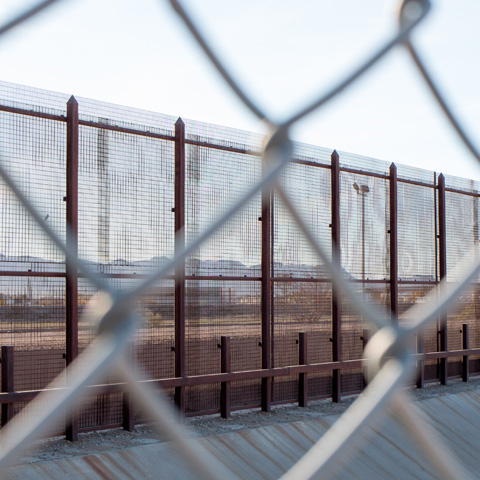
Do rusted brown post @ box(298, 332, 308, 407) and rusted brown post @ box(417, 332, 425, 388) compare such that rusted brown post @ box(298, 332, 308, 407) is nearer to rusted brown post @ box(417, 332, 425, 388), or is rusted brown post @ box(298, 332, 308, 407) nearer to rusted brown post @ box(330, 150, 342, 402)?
rusted brown post @ box(330, 150, 342, 402)

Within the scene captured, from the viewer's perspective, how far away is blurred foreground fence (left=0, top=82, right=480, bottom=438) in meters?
6.66

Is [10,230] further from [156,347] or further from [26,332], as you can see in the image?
[156,347]

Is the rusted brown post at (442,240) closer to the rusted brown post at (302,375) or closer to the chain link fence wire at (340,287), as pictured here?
the rusted brown post at (302,375)

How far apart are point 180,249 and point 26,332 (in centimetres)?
602

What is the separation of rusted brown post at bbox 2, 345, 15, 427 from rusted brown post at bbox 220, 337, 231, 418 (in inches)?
99.6

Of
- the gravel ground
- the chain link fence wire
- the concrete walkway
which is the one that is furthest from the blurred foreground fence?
the chain link fence wire

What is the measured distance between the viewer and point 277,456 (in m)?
7.02

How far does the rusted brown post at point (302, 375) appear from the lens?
8.71 m

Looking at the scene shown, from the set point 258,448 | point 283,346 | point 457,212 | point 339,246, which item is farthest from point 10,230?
point 457,212

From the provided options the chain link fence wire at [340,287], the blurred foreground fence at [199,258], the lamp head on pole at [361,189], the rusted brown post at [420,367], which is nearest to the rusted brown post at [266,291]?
the blurred foreground fence at [199,258]

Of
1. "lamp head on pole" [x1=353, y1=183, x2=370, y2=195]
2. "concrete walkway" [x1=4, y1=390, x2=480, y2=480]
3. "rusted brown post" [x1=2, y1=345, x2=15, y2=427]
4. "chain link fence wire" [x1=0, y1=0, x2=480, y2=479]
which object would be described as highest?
"lamp head on pole" [x1=353, y1=183, x2=370, y2=195]

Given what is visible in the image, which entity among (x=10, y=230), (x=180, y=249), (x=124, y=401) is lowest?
(x=124, y=401)

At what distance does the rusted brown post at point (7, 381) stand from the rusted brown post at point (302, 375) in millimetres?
3836

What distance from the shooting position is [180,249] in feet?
3.47
